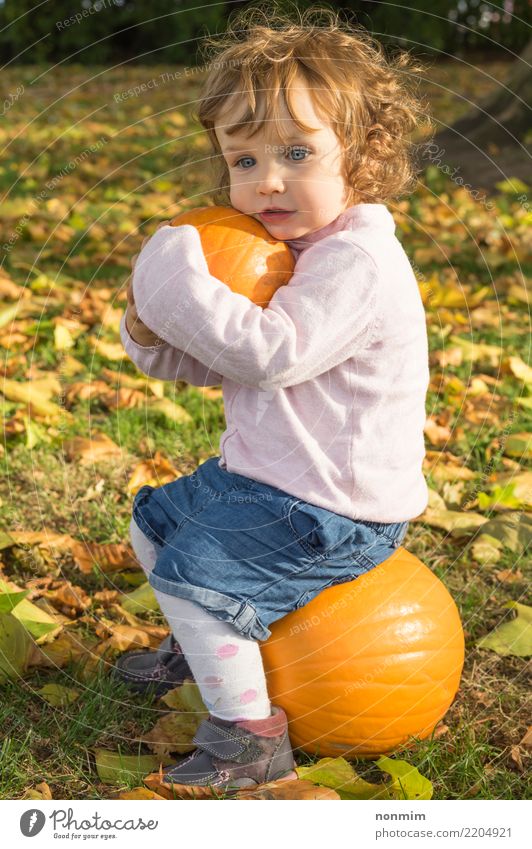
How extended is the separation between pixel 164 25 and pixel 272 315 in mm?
13398

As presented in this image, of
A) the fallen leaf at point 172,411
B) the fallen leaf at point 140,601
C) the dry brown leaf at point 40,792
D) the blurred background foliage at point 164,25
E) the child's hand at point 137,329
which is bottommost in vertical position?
the blurred background foliage at point 164,25

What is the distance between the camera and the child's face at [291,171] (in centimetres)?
217

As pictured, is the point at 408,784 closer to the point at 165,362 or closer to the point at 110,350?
the point at 165,362

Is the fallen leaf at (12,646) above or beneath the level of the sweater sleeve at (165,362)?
beneath

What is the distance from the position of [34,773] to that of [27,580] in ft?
2.70

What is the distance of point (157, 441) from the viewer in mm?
3711

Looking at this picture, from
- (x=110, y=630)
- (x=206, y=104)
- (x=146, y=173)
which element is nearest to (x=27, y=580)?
(x=110, y=630)

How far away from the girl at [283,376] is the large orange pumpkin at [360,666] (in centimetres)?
5

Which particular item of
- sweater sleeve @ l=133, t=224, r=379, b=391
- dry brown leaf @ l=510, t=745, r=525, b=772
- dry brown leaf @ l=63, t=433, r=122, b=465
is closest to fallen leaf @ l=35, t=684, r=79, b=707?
sweater sleeve @ l=133, t=224, r=379, b=391

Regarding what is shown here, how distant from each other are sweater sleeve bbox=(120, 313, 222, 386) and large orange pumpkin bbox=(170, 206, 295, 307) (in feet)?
0.92

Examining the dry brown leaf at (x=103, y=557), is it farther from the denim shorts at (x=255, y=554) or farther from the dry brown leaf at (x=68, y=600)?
the denim shorts at (x=255, y=554)

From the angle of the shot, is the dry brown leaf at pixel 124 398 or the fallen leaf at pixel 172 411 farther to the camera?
the dry brown leaf at pixel 124 398

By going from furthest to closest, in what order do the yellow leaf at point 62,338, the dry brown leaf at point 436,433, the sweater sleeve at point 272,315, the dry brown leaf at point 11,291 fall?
1. the dry brown leaf at point 11,291
2. the yellow leaf at point 62,338
3. the dry brown leaf at point 436,433
4. the sweater sleeve at point 272,315

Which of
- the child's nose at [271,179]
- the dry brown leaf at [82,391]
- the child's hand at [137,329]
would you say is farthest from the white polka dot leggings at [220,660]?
the dry brown leaf at [82,391]
